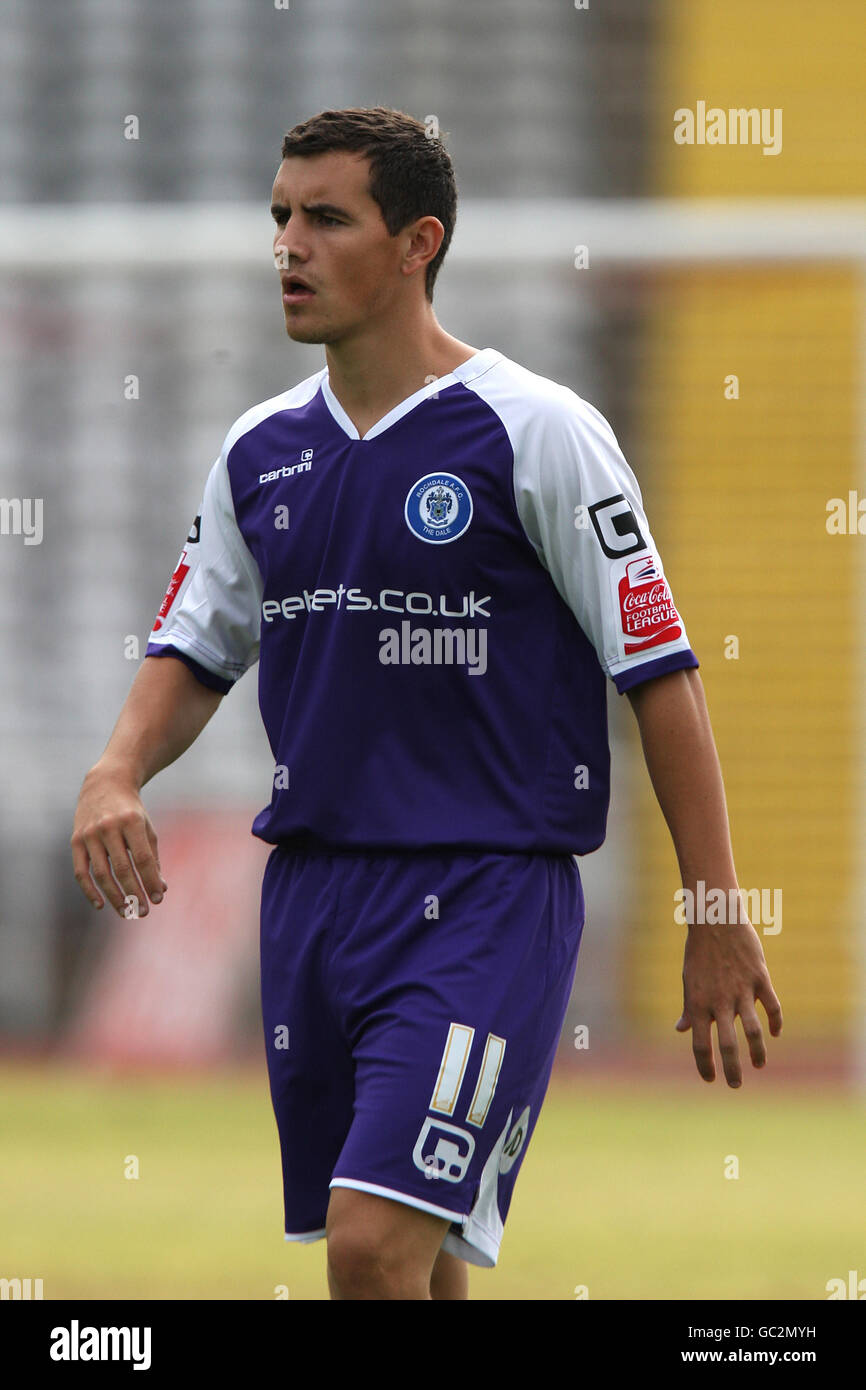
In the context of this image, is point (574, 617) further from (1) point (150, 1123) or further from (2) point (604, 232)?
(2) point (604, 232)

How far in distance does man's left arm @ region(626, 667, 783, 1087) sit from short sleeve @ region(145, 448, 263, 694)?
0.75 metres

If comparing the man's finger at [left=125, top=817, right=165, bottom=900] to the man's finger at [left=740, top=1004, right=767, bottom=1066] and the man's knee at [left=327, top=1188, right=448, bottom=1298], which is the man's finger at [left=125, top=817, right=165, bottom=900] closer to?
the man's knee at [left=327, top=1188, right=448, bottom=1298]

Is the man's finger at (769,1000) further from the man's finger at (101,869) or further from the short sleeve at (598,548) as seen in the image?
the man's finger at (101,869)

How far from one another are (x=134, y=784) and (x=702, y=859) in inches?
36.3

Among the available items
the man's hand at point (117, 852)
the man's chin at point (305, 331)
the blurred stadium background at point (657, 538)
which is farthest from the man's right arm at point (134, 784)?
the blurred stadium background at point (657, 538)

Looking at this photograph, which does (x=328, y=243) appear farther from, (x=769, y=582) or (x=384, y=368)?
(x=769, y=582)

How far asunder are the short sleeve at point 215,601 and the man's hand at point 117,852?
0.37 metres

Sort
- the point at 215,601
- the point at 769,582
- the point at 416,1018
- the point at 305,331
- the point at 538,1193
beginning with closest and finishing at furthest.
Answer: the point at 416,1018 < the point at 305,331 < the point at 215,601 < the point at 538,1193 < the point at 769,582

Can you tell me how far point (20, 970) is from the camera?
9.09m

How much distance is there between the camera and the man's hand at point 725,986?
9.43ft

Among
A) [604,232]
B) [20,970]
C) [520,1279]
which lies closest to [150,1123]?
[20,970]

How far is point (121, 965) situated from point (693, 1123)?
2.66 metres

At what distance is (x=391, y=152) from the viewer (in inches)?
121

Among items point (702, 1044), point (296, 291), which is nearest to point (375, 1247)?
point (702, 1044)
